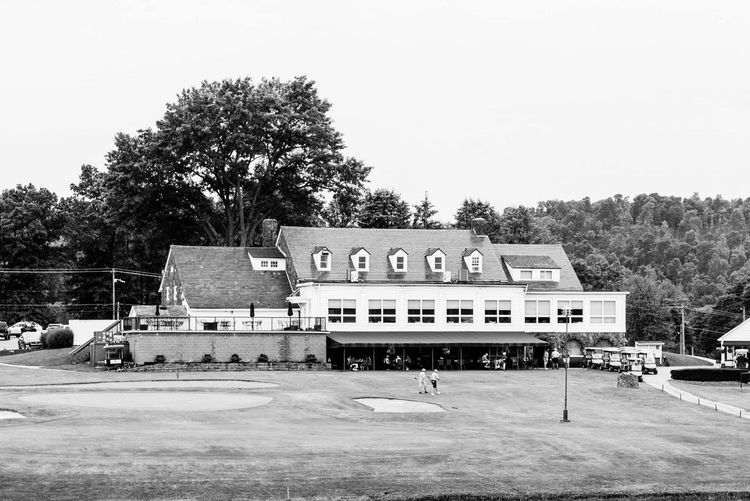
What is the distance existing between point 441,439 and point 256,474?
1044 cm

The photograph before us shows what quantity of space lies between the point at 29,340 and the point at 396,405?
1793 inches

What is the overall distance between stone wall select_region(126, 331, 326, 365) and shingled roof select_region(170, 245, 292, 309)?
20.3 feet

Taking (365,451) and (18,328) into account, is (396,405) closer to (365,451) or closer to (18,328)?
(365,451)

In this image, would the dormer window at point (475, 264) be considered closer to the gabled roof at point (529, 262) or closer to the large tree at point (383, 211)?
the gabled roof at point (529, 262)

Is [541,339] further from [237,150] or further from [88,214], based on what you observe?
[88,214]

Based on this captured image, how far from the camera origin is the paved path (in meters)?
60.3

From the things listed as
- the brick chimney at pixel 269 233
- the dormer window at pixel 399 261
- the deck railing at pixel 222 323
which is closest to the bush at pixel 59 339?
the deck railing at pixel 222 323

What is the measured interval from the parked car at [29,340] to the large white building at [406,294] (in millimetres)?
13667

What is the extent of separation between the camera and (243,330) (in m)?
71.4

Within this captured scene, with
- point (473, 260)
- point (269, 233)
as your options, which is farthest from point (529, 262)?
point (269, 233)

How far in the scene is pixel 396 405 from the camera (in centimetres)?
5694

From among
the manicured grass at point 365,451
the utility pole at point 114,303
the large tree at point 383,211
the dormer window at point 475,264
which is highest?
the large tree at point 383,211

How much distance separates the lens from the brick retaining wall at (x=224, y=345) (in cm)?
6881

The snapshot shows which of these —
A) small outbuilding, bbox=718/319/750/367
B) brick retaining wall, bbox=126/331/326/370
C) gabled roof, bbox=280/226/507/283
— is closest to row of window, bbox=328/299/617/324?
gabled roof, bbox=280/226/507/283
